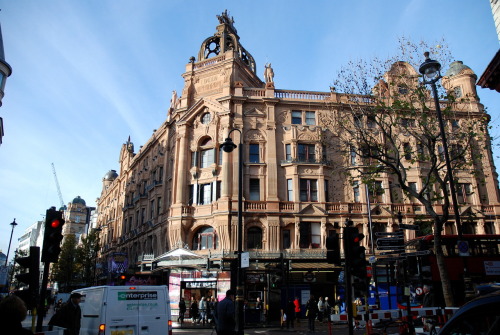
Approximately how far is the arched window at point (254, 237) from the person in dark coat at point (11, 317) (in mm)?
26743

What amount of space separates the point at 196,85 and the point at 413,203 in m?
22.2

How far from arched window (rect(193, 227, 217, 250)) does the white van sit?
19478 mm

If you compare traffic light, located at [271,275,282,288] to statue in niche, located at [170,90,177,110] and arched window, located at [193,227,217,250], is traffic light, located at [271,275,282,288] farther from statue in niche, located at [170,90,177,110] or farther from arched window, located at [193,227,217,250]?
statue in niche, located at [170,90,177,110]

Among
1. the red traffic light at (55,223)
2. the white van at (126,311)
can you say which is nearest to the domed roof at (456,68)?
the white van at (126,311)

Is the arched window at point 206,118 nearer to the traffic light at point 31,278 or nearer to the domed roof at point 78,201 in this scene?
the traffic light at point 31,278

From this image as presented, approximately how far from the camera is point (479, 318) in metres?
3.14

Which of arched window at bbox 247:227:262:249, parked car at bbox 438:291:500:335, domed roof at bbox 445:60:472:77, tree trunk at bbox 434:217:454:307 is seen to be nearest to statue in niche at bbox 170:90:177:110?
arched window at bbox 247:227:262:249

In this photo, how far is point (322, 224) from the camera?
101 ft

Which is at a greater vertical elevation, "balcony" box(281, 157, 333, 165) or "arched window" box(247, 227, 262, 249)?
"balcony" box(281, 157, 333, 165)

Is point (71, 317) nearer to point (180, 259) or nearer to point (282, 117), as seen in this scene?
point (180, 259)

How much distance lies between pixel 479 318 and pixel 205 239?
95.6 ft

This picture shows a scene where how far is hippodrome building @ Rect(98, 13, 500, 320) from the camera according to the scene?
96.9ft

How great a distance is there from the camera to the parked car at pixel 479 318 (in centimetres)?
299

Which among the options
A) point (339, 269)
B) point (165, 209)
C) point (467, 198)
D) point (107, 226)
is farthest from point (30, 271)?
point (107, 226)
